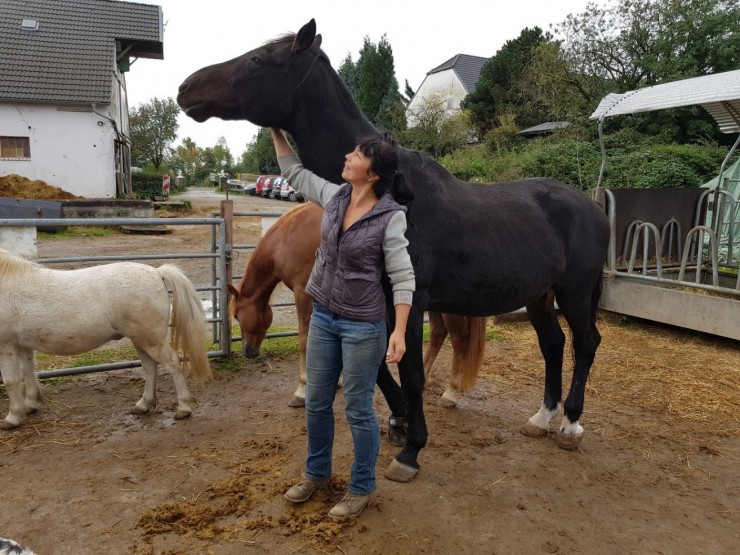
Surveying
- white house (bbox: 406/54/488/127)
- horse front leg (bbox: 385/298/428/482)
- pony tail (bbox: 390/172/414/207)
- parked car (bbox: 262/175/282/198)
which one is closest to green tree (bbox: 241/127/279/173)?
parked car (bbox: 262/175/282/198)

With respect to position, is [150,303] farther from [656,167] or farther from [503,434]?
[656,167]

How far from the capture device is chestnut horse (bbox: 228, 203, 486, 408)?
3.85 meters

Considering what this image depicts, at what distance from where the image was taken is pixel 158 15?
2112 centimetres

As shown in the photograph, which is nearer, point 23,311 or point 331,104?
point 331,104

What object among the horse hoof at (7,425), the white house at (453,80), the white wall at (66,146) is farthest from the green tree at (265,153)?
the horse hoof at (7,425)

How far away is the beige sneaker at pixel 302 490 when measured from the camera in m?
2.49

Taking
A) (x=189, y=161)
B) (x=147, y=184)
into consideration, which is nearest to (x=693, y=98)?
(x=147, y=184)

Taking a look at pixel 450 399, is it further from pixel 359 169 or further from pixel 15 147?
pixel 15 147

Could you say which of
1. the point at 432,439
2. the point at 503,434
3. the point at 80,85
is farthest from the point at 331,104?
the point at 80,85

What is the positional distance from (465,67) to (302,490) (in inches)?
1548

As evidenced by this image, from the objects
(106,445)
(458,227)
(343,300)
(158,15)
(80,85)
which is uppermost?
(158,15)

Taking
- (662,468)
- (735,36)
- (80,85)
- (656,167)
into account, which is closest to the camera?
(662,468)

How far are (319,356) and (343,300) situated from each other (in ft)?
1.01

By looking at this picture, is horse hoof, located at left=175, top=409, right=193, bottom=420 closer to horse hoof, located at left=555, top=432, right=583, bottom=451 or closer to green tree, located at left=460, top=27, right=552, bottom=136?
horse hoof, located at left=555, top=432, right=583, bottom=451
